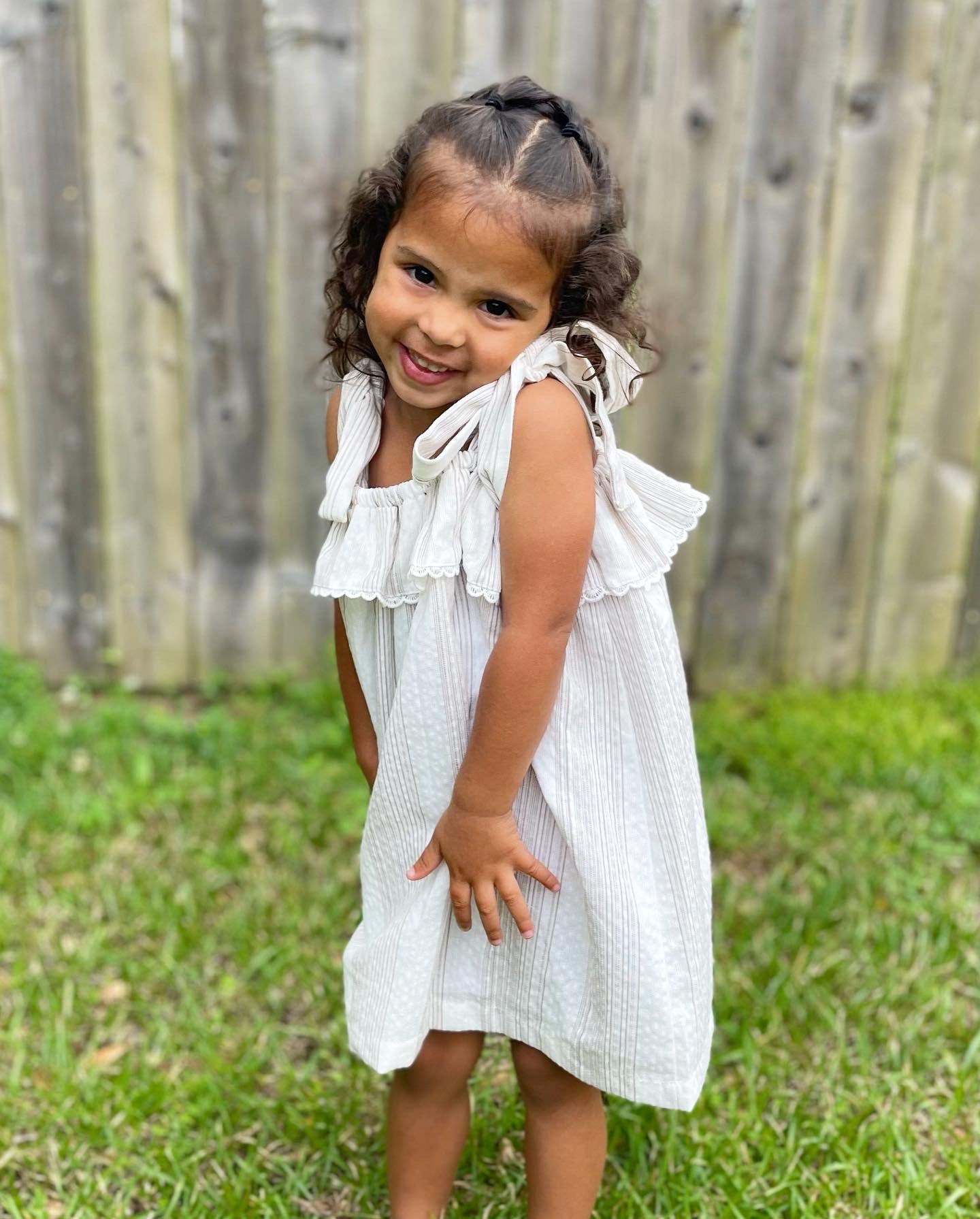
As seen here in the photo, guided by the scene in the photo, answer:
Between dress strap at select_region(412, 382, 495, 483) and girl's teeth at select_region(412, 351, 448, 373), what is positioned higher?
girl's teeth at select_region(412, 351, 448, 373)

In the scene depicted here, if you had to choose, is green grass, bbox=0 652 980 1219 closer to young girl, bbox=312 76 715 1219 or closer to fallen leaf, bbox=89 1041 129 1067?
fallen leaf, bbox=89 1041 129 1067

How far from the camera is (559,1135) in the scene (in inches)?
69.7

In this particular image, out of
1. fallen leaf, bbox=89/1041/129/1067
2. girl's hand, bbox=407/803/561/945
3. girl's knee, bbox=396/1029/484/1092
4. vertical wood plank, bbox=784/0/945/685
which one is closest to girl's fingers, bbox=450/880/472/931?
girl's hand, bbox=407/803/561/945

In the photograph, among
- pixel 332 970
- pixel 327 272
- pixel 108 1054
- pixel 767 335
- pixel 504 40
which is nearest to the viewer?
pixel 108 1054

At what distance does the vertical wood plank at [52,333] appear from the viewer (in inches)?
121

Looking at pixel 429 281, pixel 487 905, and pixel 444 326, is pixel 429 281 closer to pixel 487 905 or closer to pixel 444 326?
pixel 444 326

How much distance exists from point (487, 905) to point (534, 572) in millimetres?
412

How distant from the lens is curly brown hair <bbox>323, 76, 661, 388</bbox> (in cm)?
144

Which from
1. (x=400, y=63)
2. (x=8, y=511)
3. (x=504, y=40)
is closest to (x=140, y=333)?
(x=8, y=511)

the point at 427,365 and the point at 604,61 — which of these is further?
the point at 604,61

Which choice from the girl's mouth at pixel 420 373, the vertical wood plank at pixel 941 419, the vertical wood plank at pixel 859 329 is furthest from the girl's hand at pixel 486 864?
the vertical wood plank at pixel 941 419

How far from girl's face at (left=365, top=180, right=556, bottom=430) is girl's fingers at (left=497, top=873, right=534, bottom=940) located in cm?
58

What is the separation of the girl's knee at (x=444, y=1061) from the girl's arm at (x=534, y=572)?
16.8 inches

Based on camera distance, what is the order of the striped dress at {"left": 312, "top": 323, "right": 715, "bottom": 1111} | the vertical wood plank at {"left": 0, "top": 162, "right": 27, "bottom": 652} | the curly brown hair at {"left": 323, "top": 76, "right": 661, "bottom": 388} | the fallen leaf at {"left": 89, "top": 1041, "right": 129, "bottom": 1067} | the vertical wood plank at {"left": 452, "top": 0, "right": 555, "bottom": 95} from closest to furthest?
the curly brown hair at {"left": 323, "top": 76, "right": 661, "bottom": 388}, the striped dress at {"left": 312, "top": 323, "right": 715, "bottom": 1111}, the fallen leaf at {"left": 89, "top": 1041, "right": 129, "bottom": 1067}, the vertical wood plank at {"left": 452, "top": 0, "right": 555, "bottom": 95}, the vertical wood plank at {"left": 0, "top": 162, "right": 27, "bottom": 652}
